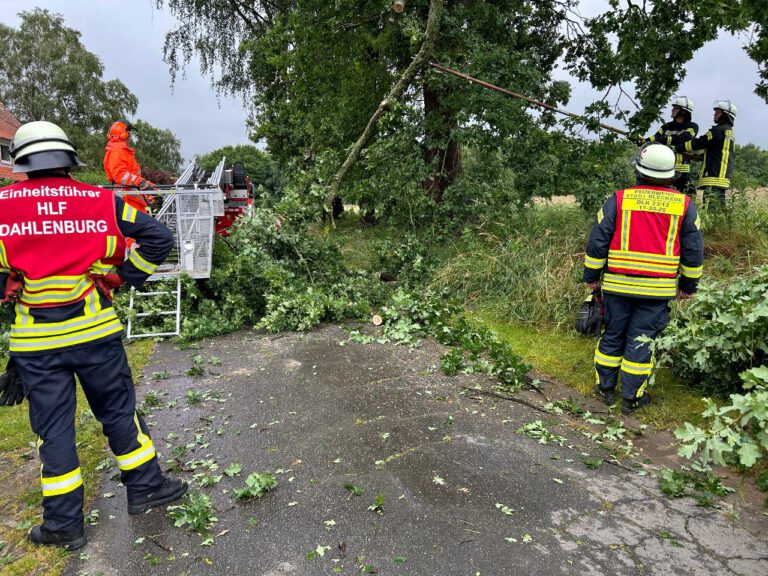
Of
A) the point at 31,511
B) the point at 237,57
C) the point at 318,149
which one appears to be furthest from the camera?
the point at 237,57

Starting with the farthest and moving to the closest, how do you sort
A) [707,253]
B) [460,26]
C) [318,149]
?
[318,149] < [460,26] < [707,253]

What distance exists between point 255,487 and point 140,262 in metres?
1.55

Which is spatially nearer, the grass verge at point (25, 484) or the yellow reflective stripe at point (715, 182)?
the grass verge at point (25, 484)

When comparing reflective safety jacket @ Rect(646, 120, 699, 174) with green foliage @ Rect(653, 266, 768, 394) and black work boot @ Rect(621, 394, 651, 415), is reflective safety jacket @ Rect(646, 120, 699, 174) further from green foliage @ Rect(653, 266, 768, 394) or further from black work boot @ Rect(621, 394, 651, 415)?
black work boot @ Rect(621, 394, 651, 415)

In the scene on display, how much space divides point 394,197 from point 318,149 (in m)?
2.26

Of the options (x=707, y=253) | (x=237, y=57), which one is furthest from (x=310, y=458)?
(x=237, y=57)

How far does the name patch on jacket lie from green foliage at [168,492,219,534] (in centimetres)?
375

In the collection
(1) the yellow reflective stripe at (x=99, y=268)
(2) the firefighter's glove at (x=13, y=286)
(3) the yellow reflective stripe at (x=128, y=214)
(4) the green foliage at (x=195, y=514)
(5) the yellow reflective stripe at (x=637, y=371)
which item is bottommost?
(4) the green foliage at (x=195, y=514)

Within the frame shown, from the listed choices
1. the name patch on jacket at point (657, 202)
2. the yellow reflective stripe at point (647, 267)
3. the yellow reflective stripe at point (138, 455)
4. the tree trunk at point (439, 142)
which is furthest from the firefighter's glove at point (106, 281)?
the tree trunk at point (439, 142)

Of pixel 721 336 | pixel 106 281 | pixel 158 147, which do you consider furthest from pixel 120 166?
pixel 158 147

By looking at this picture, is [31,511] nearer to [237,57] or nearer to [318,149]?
[318,149]

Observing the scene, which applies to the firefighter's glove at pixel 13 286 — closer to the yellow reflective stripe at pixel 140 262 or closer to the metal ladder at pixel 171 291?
the yellow reflective stripe at pixel 140 262

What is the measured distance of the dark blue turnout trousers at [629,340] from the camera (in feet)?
13.9

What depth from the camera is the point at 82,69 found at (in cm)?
3738
